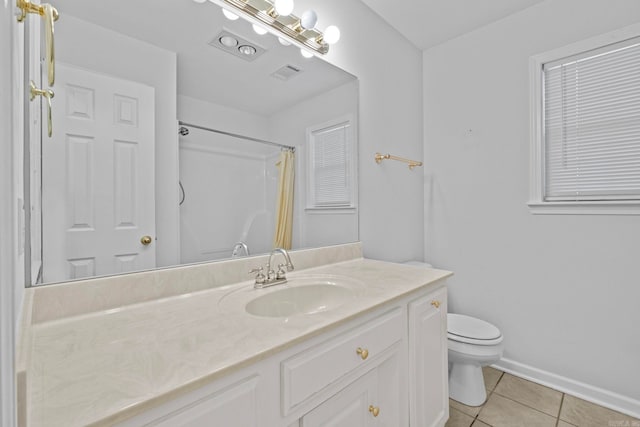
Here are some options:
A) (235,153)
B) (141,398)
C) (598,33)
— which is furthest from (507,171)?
(141,398)

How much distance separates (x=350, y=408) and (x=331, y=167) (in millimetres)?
1196

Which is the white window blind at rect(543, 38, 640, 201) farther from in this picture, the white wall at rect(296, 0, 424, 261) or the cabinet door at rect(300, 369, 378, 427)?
the cabinet door at rect(300, 369, 378, 427)

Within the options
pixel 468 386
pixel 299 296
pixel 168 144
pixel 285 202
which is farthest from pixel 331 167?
pixel 468 386

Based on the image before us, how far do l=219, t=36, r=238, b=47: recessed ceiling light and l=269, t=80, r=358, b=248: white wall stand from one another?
0.34 m

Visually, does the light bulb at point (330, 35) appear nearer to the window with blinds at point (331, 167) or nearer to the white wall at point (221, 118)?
the window with blinds at point (331, 167)

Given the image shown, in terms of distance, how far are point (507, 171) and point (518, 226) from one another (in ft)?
1.25

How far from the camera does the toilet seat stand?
162cm

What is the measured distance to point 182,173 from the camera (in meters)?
1.10

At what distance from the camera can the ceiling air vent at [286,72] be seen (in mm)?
1447

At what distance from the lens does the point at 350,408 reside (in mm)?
904

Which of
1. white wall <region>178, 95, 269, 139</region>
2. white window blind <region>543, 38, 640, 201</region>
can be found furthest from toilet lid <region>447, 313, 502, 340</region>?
white wall <region>178, 95, 269, 139</region>

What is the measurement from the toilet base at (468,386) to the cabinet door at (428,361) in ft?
1.33

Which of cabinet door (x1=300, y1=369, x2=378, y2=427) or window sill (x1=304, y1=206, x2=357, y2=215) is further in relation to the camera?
window sill (x1=304, y1=206, x2=357, y2=215)

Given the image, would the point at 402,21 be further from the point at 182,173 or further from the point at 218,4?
the point at 182,173
